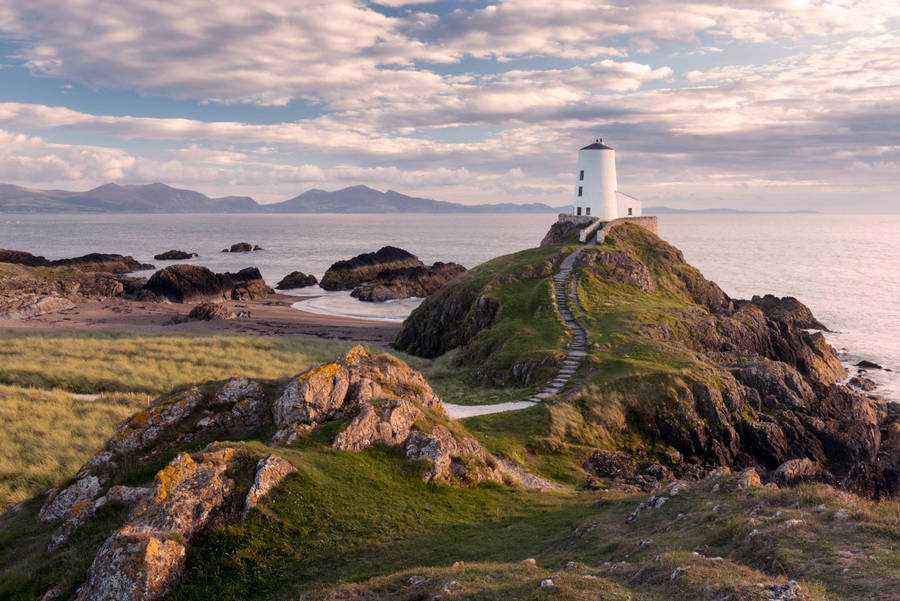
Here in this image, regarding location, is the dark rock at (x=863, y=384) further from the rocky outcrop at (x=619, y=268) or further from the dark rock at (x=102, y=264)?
the dark rock at (x=102, y=264)

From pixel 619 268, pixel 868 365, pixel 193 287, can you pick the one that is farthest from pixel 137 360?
pixel 868 365

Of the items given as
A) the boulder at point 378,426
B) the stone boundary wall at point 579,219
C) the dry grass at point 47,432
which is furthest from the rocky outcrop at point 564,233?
the boulder at point 378,426

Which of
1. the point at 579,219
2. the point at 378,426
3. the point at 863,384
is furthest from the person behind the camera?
the point at 579,219

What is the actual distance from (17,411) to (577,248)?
166 feet

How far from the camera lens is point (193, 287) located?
86875 millimetres

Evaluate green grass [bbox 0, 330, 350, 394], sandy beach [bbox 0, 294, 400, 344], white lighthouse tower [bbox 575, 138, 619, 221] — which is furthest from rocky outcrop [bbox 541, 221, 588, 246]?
green grass [bbox 0, 330, 350, 394]

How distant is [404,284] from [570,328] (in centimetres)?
5451

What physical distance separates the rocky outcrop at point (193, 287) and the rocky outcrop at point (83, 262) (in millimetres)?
31210

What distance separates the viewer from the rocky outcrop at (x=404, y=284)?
90250mm

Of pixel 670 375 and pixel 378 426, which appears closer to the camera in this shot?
pixel 378 426

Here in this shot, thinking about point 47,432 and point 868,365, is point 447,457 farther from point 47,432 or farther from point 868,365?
point 868,365

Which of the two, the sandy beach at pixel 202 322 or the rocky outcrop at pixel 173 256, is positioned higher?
the rocky outcrop at pixel 173 256

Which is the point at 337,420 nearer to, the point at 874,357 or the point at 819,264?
the point at 874,357

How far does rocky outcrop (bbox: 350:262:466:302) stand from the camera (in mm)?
90250
